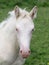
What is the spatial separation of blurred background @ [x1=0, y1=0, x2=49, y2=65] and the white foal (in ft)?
4.32

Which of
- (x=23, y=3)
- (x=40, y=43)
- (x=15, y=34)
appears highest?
(x=23, y=3)

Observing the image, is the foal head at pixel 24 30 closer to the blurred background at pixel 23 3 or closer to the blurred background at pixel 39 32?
the blurred background at pixel 39 32

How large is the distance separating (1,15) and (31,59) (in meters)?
5.40

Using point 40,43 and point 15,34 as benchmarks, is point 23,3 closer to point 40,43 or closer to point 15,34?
point 40,43

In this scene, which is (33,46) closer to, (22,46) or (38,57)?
(38,57)

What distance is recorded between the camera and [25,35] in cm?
505

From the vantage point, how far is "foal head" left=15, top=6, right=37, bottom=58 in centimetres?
490

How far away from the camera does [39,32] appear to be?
9.68 m

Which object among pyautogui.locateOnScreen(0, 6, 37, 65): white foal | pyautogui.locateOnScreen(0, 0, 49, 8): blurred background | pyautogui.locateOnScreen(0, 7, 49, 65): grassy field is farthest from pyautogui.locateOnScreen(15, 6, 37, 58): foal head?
pyautogui.locateOnScreen(0, 0, 49, 8): blurred background

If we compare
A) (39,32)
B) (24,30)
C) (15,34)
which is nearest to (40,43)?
(39,32)

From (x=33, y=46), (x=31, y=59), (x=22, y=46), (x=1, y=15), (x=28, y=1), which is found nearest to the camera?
(x=22, y=46)

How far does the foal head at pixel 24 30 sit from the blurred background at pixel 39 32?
5.59 ft

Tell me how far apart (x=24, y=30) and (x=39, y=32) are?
4.65 meters

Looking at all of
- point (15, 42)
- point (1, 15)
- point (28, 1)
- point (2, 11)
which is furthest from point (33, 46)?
point (28, 1)
